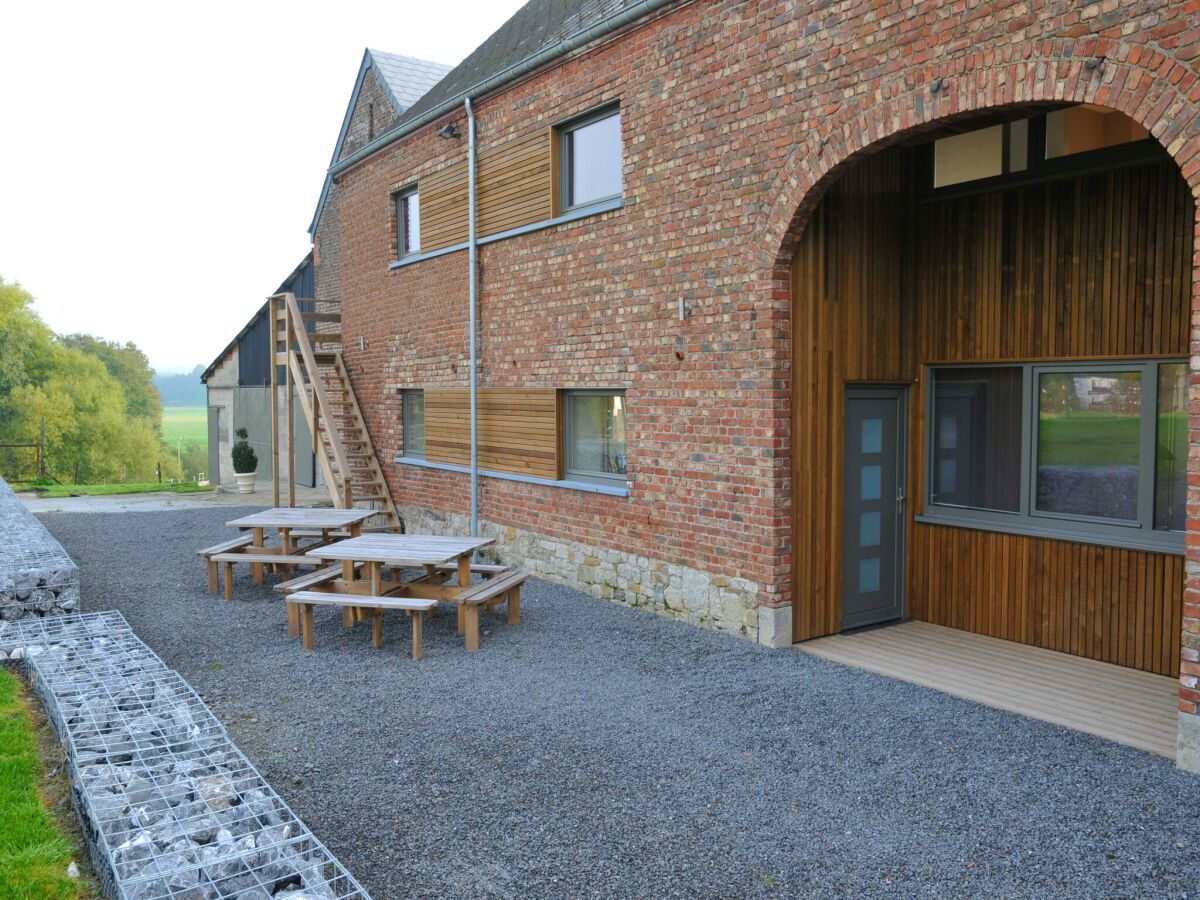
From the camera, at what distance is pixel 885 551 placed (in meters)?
8.40

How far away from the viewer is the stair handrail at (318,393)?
1306 centimetres

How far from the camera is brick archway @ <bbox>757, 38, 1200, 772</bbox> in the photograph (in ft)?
16.1

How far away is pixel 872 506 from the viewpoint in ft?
27.0

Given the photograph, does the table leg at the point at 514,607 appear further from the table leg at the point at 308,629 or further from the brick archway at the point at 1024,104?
the brick archway at the point at 1024,104

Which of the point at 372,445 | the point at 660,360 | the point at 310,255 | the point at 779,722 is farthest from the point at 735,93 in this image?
the point at 310,255

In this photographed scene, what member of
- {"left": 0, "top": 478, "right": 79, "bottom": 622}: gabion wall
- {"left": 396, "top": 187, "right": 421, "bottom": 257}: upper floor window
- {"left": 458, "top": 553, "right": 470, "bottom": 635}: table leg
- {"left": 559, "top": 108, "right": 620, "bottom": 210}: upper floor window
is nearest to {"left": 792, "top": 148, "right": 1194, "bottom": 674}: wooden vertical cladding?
{"left": 559, "top": 108, "right": 620, "bottom": 210}: upper floor window

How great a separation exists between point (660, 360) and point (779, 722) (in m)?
3.77

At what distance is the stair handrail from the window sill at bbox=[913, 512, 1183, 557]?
313 inches

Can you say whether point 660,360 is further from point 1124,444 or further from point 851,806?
point 851,806

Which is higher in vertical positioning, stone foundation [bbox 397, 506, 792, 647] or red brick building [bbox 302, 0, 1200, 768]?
red brick building [bbox 302, 0, 1200, 768]

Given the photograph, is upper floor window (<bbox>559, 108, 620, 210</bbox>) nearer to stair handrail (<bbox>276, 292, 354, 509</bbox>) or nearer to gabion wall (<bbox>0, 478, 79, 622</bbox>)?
stair handrail (<bbox>276, 292, 354, 509</bbox>)

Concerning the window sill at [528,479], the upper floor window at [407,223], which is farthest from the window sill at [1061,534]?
the upper floor window at [407,223]

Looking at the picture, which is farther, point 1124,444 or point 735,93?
point 735,93

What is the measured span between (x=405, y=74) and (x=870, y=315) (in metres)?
12.8
